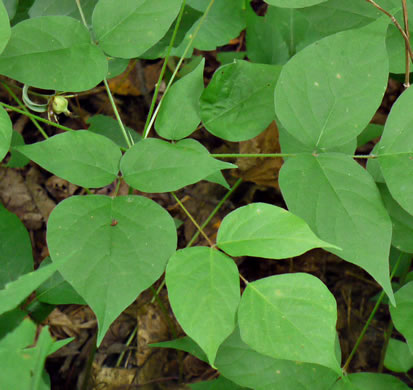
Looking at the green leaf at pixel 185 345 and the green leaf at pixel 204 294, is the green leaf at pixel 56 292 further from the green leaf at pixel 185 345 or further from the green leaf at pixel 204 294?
the green leaf at pixel 204 294

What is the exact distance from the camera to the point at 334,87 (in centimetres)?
110

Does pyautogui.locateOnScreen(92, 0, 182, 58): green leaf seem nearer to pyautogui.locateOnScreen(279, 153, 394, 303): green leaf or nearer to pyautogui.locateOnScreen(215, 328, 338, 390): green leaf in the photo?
pyautogui.locateOnScreen(279, 153, 394, 303): green leaf

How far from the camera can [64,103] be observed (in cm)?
131

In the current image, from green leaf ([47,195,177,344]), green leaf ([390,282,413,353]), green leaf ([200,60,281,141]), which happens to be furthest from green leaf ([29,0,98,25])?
green leaf ([390,282,413,353])

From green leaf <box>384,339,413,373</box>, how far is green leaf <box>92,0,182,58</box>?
4.07 feet

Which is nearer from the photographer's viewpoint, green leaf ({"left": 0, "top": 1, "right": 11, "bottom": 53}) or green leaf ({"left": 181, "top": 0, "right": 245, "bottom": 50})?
green leaf ({"left": 0, "top": 1, "right": 11, "bottom": 53})

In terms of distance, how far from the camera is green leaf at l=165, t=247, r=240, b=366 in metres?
0.91

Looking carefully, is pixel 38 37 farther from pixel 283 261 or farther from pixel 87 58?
pixel 283 261

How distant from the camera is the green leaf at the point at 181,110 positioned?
3.89ft

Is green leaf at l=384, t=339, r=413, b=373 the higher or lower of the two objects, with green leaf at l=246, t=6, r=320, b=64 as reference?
lower

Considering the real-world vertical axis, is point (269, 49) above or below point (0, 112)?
below

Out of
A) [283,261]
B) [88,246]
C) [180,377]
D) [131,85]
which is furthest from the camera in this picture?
[131,85]

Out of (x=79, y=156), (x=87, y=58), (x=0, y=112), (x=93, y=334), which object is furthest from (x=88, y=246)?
(x=93, y=334)

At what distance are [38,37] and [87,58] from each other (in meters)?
0.12
